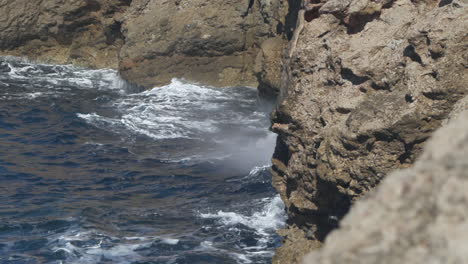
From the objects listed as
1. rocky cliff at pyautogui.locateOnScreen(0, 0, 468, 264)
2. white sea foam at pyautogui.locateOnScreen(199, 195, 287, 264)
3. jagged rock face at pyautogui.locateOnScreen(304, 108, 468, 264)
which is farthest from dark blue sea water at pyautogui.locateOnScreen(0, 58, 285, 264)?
jagged rock face at pyautogui.locateOnScreen(304, 108, 468, 264)

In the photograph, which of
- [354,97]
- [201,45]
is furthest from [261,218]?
[201,45]

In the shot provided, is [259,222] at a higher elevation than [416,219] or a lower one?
lower

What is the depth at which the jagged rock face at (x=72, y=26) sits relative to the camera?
2502 cm

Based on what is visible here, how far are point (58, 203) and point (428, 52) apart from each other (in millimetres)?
8257

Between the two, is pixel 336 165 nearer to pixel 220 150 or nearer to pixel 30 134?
pixel 220 150

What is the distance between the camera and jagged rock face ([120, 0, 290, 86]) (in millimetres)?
22375

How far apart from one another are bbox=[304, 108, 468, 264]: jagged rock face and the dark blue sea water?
9151 millimetres

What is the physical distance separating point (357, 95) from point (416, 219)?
6.90m

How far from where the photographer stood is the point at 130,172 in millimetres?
15891

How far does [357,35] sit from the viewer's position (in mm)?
9672

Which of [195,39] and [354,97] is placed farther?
[195,39]

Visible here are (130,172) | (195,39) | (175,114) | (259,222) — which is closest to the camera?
(259,222)

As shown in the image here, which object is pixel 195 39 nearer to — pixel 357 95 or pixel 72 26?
pixel 72 26

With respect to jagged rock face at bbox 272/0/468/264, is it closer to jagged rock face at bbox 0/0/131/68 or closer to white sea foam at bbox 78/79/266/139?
white sea foam at bbox 78/79/266/139
